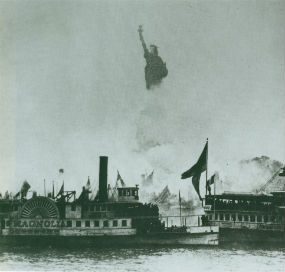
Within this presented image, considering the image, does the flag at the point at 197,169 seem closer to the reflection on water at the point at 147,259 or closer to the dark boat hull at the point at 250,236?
the reflection on water at the point at 147,259

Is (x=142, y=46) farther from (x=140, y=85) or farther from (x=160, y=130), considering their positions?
(x=160, y=130)

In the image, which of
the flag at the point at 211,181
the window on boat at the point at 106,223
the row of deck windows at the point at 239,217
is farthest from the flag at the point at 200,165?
the window on boat at the point at 106,223

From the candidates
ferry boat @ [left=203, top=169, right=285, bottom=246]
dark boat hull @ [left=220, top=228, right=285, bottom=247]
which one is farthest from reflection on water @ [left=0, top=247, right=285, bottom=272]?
ferry boat @ [left=203, top=169, right=285, bottom=246]

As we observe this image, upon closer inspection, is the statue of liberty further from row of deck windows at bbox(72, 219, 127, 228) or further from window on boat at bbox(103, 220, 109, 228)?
window on boat at bbox(103, 220, 109, 228)

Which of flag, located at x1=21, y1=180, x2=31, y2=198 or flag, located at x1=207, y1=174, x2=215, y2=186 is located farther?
flag, located at x1=21, y1=180, x2=31, y2=198

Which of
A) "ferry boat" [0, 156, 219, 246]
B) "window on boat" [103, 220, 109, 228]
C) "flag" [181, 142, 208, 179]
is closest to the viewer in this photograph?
"flag" [181, 142, 208, 179]
